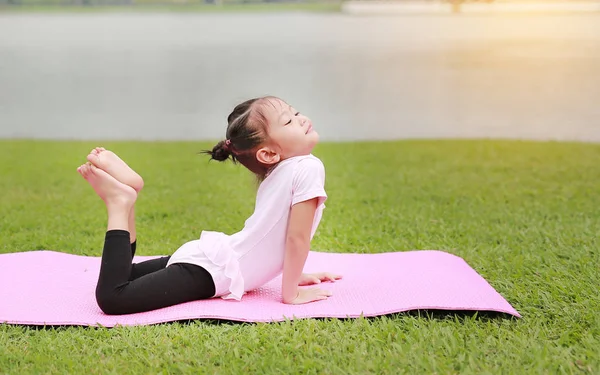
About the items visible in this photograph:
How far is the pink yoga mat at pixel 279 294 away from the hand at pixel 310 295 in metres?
0.02

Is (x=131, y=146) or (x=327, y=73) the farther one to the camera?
(x=327, y=73)

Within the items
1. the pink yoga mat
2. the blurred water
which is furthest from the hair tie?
the blurred water

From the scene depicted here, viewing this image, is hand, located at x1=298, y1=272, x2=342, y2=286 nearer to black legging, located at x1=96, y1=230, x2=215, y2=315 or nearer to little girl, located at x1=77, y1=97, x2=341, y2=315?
little girl, located at x1=77, y1=97, x2=341, y2=315

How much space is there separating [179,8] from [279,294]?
22.3ft

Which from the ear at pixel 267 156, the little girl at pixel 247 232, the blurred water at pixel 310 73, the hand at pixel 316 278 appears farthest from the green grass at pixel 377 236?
the blurred water at pixel 310 73

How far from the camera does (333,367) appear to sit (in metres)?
1.46

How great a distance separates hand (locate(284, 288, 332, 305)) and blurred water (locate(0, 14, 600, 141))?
377cm

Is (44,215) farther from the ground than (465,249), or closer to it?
closer to it

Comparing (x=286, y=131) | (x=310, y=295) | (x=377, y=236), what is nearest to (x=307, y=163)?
(x=286, y=131)

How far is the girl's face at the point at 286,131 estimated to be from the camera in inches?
70.5

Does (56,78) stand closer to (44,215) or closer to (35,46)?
(35,46)

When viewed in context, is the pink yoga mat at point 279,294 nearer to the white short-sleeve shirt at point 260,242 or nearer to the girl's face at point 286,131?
the white short-sleeve shirt at point 260,242

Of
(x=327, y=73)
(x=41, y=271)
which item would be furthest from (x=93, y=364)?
(x=327, y=73)

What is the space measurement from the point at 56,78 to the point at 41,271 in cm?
543
